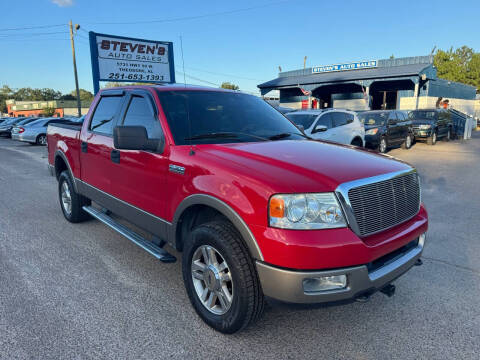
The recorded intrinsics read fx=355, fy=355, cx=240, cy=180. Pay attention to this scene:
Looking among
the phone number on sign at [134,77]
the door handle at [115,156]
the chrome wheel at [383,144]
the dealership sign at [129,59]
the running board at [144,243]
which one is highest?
the dealership sign at [129,59]

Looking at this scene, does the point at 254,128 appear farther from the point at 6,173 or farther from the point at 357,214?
the point at 6,173

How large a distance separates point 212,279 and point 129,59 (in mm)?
15897

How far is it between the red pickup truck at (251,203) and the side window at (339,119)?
7.05 metres

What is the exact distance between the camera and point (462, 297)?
3.26m

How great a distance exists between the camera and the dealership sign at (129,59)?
→ 50.5 ft

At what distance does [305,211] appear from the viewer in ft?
7.40

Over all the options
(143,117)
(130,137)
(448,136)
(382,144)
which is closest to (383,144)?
(382,144)

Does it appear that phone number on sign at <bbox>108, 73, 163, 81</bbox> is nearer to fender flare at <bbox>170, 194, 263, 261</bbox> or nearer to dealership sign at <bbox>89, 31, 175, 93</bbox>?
dealership sign at <bbox>89, 31, 175, 93</bbox>

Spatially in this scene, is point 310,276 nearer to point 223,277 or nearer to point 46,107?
point 223,277

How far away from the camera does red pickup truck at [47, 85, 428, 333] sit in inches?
88.3

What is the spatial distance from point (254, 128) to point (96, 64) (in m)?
14.1

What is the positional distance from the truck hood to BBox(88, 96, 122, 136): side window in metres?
1.68

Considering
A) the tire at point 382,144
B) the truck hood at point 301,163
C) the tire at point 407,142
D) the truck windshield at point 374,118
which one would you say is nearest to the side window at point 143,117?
the truck hood at point 301,163

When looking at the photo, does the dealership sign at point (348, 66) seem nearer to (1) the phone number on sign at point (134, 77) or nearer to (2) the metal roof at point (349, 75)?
(2) the metal roof at point (349, 75)
